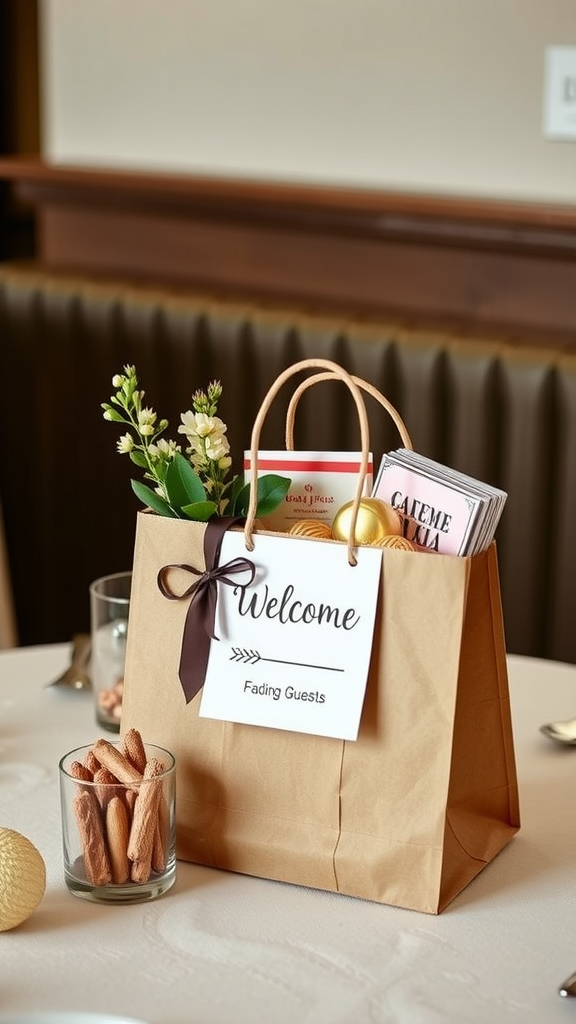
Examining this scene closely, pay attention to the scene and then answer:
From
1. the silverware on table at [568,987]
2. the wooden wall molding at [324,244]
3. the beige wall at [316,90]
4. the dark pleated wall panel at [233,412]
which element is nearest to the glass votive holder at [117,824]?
the silverware on table at [568,987]

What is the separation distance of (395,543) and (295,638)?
0.09 m

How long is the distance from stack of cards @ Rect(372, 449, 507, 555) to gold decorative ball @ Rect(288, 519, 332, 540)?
0.05m

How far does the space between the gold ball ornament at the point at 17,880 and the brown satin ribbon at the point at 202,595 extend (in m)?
0.15

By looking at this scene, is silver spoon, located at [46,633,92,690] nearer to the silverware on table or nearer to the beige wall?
the silverware on table

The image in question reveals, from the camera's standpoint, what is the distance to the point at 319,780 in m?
0.93

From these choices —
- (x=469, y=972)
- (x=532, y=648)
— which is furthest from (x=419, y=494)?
(x=532, y=648)

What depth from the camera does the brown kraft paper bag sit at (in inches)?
35.0

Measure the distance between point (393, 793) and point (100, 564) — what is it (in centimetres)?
166

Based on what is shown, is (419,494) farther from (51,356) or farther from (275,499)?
(51,356)

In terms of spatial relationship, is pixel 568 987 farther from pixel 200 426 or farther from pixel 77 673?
pixel 77 673

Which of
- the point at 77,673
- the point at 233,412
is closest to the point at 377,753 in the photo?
the point at 77,673

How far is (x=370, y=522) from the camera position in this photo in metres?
0.92

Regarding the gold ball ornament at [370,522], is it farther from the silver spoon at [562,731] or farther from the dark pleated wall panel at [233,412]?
the dark pleated wall panel at [233,412]

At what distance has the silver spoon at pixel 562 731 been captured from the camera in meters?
1.18
